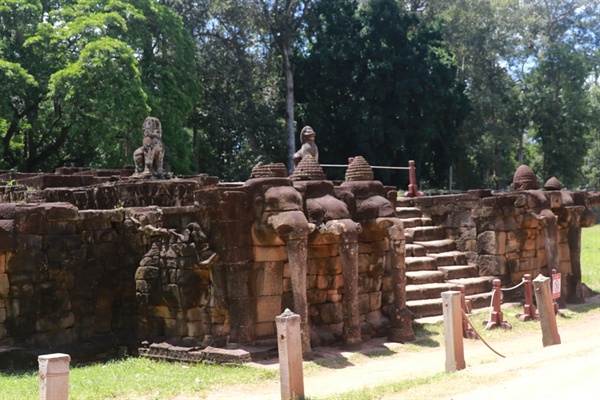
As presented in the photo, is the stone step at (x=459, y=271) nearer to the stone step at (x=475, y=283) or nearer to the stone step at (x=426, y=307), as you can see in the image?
the stone step at (x=475, y=283)

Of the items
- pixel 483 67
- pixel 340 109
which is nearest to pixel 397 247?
pixel 340 109

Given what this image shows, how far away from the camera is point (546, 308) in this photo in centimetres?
1078

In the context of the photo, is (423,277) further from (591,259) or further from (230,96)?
(230,96)

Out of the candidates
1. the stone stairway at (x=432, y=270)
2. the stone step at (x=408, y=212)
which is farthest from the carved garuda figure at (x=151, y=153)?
the stone step at (x=408, y=212)

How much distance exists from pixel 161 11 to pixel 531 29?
76.2 feet

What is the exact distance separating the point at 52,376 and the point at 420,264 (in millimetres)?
10145

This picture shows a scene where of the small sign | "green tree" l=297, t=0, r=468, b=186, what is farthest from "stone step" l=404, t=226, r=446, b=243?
"green tree" l=297, t=0, r=468, b=186

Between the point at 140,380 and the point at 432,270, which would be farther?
the point at 432,270

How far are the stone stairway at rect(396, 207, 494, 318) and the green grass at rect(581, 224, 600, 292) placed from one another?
170 inches

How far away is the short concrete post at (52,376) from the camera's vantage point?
6320mm

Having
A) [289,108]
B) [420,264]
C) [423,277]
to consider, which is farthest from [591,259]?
[289,108]

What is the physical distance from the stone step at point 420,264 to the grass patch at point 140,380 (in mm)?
5906

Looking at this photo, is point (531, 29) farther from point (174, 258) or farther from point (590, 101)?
point (174, 258)

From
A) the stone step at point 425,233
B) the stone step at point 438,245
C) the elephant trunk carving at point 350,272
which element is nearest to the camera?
the elephant trunk carving at point 350,272
